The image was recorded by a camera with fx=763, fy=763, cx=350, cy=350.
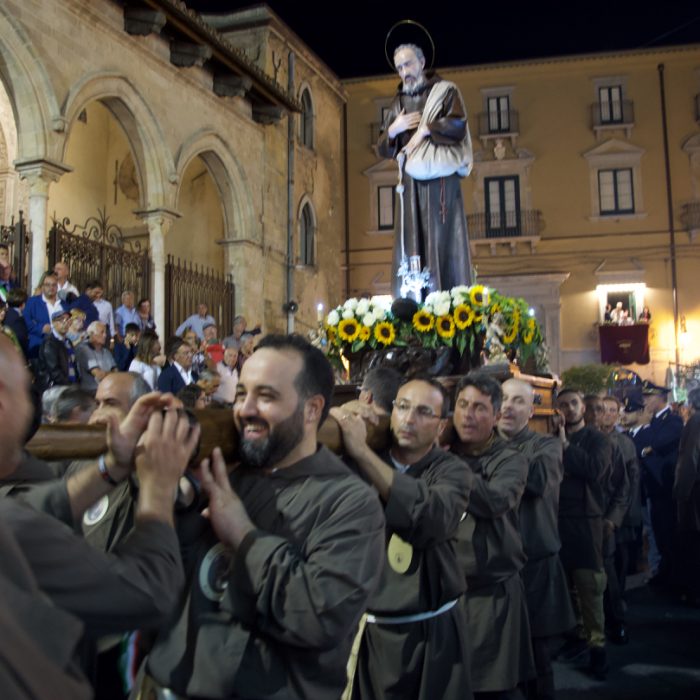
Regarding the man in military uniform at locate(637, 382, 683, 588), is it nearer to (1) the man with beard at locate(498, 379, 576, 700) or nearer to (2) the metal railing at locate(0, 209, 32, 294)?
(1) the man with beard at locate(498, 379, 576, 700)

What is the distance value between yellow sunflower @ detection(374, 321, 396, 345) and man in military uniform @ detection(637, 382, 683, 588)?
4.65 meters

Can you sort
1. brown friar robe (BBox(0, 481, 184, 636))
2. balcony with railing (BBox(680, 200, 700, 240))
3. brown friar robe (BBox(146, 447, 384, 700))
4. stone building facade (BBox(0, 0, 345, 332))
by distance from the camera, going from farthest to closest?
balcony with railing (BBox(680, 200, 700, 240))
stone building facade (BBox(0, 0, 345, 332))
brown friar robe (BBox(146, 447, 384, 700))
brown friar robe (BBox(0, 481, 184, 636))

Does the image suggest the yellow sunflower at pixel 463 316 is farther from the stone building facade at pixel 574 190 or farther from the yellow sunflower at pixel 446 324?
the stone building facade at pixel 574 190

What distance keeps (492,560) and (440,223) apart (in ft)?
12.3

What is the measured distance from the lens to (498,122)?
89.7ft

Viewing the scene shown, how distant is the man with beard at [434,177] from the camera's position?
22.5 feet

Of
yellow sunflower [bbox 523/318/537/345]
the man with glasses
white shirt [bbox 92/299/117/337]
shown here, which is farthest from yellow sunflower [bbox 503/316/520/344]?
white shirt [bbox 92/299/117/337]

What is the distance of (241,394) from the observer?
2227 mm

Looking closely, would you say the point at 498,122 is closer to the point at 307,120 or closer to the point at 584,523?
the point at 307,120

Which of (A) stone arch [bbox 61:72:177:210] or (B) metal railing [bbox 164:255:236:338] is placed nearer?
(A) stone arch [bbox 61:72:177:210]

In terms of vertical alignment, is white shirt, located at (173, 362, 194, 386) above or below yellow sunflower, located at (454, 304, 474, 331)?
below

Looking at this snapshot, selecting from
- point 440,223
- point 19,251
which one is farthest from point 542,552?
point 19,251

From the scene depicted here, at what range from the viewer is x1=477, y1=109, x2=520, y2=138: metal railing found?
27141 millimetres

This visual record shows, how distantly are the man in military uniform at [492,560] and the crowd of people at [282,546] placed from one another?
11 mm
